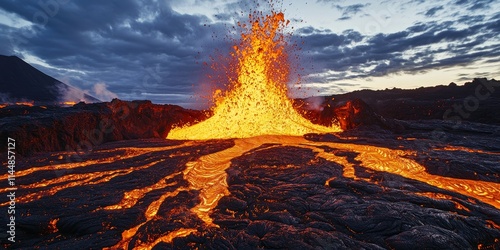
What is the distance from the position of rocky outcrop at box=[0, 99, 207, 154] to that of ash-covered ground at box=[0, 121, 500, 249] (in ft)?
6.55

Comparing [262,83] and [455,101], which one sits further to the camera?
[455,101]

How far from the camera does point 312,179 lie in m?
8.92

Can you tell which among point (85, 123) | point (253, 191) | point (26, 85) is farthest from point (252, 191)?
point (26, 85)

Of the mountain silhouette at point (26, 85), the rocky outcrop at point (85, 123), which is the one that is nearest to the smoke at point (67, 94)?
the mountain silhouette at point (26, 85)

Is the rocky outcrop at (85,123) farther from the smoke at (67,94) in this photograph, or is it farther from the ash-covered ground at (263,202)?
the smoke at (67,94)

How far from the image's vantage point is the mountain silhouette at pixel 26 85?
227ft

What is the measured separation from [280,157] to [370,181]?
12.5 feet

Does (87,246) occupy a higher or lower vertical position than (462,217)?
lower

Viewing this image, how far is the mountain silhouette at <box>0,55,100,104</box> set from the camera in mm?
69312

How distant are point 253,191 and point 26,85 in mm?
87560

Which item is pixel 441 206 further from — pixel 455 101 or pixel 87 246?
pixel 455 101

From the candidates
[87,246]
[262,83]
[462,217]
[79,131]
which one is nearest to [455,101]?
[262,83]

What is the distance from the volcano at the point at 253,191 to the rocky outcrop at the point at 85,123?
0.09m

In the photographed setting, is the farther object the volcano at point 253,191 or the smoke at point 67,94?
the smoke at point 67,94
